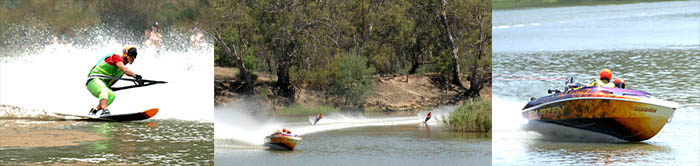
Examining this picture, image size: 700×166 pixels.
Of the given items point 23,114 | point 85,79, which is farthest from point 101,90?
point 85,79

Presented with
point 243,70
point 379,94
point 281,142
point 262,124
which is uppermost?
point 243,70

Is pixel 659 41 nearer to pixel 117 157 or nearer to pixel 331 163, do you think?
pixel 331 163

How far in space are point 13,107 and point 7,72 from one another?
17.4 ft

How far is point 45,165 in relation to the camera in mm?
17141

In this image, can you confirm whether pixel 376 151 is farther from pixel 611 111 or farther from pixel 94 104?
pixel 94 104

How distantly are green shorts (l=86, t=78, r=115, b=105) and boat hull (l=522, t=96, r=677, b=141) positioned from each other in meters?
10.0

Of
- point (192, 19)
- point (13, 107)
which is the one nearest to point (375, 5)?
point (192, 19)

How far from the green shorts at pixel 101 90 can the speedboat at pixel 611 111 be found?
10023mm

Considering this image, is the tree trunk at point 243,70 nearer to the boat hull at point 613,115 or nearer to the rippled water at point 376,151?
the rippled water at point 376,151

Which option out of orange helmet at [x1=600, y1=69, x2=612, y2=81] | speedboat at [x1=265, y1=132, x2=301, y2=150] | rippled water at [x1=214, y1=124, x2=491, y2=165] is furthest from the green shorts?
orange helmet at [x1=600, y1=69, x2=612, y2=81]

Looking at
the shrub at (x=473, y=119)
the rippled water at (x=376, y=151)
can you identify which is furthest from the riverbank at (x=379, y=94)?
the shrub at (x=473, y=119)

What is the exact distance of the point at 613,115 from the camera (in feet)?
75.8

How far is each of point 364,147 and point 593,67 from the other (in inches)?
714

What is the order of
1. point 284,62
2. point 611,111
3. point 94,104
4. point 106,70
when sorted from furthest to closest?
point 284,62, point 94,104, point 611,111, point 106,70
